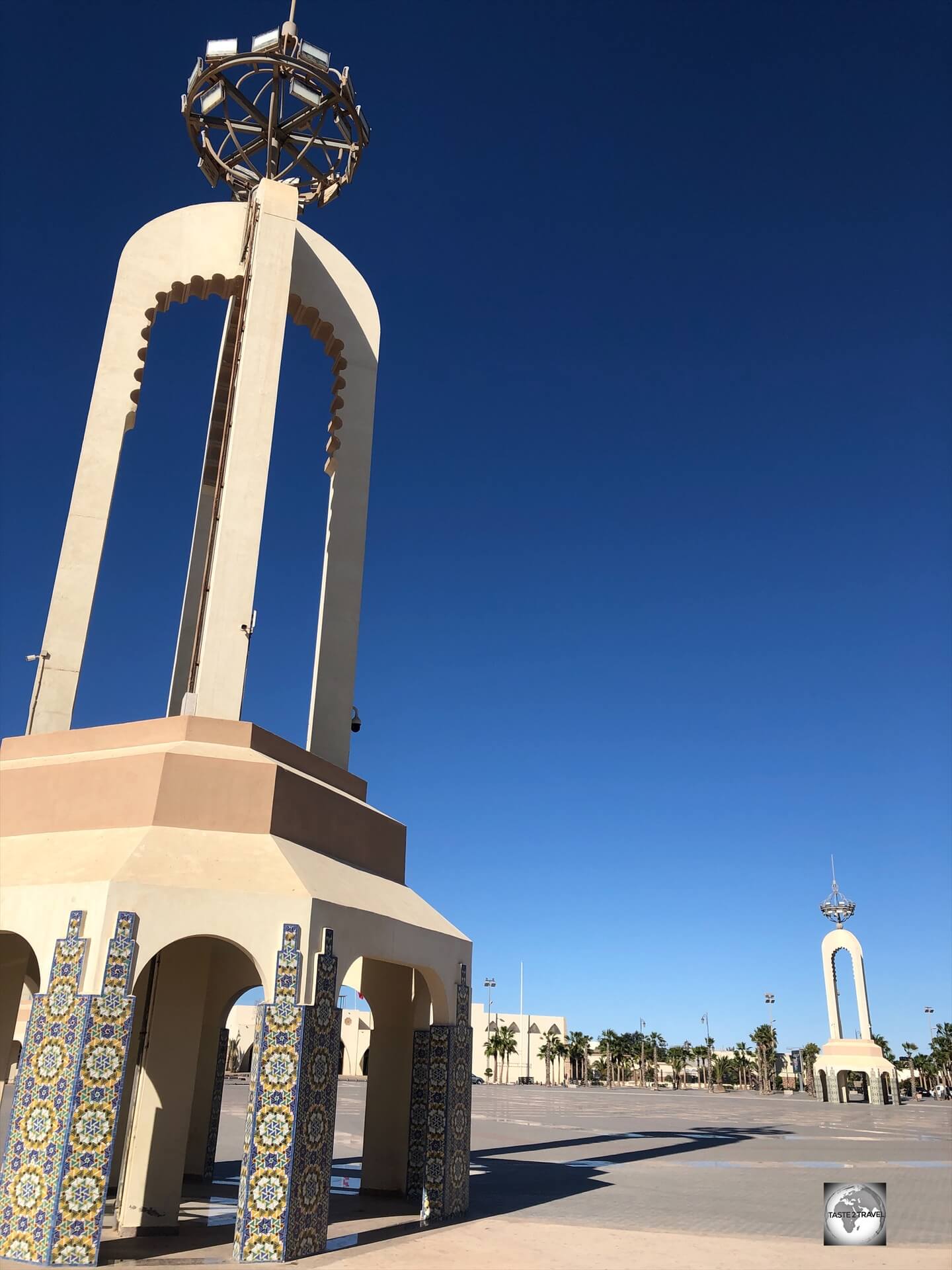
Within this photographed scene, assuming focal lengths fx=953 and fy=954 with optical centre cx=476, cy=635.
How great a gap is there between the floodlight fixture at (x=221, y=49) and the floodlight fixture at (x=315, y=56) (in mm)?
959

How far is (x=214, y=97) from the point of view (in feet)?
46.7

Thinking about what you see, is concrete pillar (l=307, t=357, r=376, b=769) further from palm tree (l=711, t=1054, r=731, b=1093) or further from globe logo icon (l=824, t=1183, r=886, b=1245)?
palm tree (l=711, t=1054, r=731, b=1093)

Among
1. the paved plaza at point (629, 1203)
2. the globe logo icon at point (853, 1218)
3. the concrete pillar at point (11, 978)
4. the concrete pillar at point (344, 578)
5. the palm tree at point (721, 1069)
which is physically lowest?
the palm tree at point (721, 1069)

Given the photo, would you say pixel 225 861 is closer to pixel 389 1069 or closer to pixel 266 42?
pixel 389 1069

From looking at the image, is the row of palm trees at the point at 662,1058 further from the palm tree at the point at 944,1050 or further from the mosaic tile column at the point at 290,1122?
the mosaic tile column at the point at 290,1122

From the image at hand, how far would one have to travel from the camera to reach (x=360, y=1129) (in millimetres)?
24109

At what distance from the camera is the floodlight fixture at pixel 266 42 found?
13719 mm

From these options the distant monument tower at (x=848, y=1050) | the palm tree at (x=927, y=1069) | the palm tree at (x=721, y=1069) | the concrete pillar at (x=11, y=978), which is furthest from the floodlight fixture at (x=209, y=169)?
the palm tree at (x=927, y=1069)

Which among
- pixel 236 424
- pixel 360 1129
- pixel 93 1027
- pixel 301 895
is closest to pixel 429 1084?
pixel 301 895

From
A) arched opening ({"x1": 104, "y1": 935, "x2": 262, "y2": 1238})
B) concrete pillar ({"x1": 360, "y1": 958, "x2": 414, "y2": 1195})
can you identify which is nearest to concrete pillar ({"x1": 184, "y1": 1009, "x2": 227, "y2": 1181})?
arched opening ({"x1": 104, "y1": 935, "x2": 262, "y2": 1238})

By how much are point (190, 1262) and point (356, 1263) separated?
1445 millimetres

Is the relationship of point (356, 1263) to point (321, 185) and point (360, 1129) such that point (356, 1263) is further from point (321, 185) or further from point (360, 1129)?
point (360, 1129)

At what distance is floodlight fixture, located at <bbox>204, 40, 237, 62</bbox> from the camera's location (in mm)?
13695

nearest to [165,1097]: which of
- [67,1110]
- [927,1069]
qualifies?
[67,1110]
